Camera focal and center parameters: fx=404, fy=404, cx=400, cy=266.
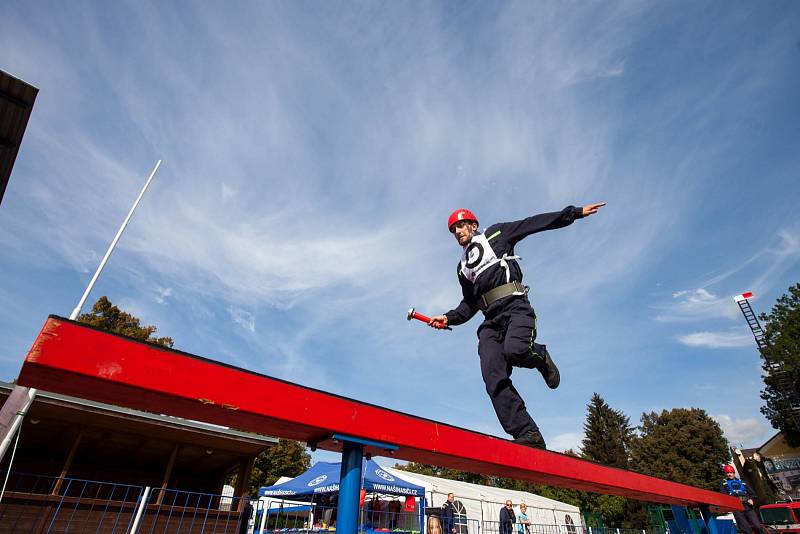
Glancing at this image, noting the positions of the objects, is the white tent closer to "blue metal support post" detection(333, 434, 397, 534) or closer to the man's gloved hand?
the man's gloved hand

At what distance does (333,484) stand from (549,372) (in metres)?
11.8

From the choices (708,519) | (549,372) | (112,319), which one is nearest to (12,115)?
(549,372)

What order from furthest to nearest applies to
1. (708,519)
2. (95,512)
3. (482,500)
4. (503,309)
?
(482,500)
(95,512)
(708,519)
(503,309)

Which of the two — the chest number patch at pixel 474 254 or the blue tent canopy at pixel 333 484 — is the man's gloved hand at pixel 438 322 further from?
the blue tent canopy at pixel 333 484

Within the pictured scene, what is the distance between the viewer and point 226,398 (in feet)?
6.82

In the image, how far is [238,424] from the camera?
2309 millimetres

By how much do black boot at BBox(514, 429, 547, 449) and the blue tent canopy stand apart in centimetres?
1068

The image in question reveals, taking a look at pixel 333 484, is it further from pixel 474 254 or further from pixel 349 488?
pixel 349 488

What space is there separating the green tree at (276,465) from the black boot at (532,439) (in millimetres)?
32150

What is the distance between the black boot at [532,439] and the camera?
3.70 m

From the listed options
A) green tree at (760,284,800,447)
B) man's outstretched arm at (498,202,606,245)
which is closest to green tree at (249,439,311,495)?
man's outstretched arm at (498,202,606,245)

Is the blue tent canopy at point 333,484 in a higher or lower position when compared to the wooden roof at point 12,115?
lower

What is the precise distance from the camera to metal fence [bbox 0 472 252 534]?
26.0ft

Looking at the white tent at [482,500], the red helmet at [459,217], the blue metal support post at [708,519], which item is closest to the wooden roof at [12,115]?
the red helmet at [459,217]
